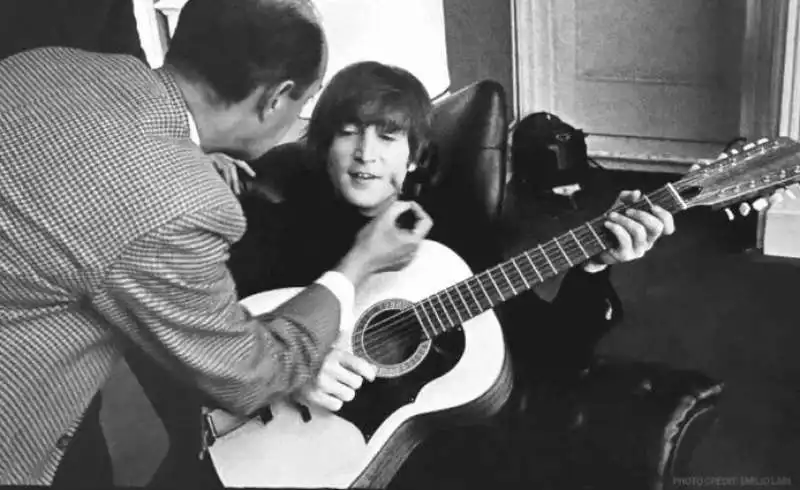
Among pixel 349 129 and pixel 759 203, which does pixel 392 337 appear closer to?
pixel 349 129

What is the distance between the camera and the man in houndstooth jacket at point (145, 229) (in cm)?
95

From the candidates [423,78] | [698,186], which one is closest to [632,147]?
[698,186]

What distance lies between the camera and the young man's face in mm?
1118

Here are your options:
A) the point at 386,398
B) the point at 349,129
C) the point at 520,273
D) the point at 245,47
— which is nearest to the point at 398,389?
the point at 386,398

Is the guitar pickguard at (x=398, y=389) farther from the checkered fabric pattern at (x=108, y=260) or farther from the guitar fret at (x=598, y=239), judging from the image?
the guitar fret at (x=598, y=239)

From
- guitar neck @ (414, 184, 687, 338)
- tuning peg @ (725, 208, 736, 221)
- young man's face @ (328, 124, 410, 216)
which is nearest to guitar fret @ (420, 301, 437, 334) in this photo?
guitar neck @ (414, 184, 687, 338)

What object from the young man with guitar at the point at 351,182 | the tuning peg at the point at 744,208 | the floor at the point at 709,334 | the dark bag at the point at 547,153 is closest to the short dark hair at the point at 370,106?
the young man with guitar at the point at 351,182

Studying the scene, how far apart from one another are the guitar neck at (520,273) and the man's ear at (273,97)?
0.26m

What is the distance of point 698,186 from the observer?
107 centimetres

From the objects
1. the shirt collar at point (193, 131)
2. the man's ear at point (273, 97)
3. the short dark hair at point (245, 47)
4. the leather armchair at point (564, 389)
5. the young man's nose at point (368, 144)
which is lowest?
the leather armchair at point (564, 389)

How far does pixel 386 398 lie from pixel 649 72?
48 centimetres

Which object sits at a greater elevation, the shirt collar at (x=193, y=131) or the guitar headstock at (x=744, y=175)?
the shirt collar at (x=193, y=131)

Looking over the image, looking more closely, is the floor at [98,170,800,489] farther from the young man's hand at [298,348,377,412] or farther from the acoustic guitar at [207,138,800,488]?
the young man's hand at [298,348,377,412]

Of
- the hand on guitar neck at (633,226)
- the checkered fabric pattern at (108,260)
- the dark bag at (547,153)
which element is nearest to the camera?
the checkered fabric pattern at (108,260)
